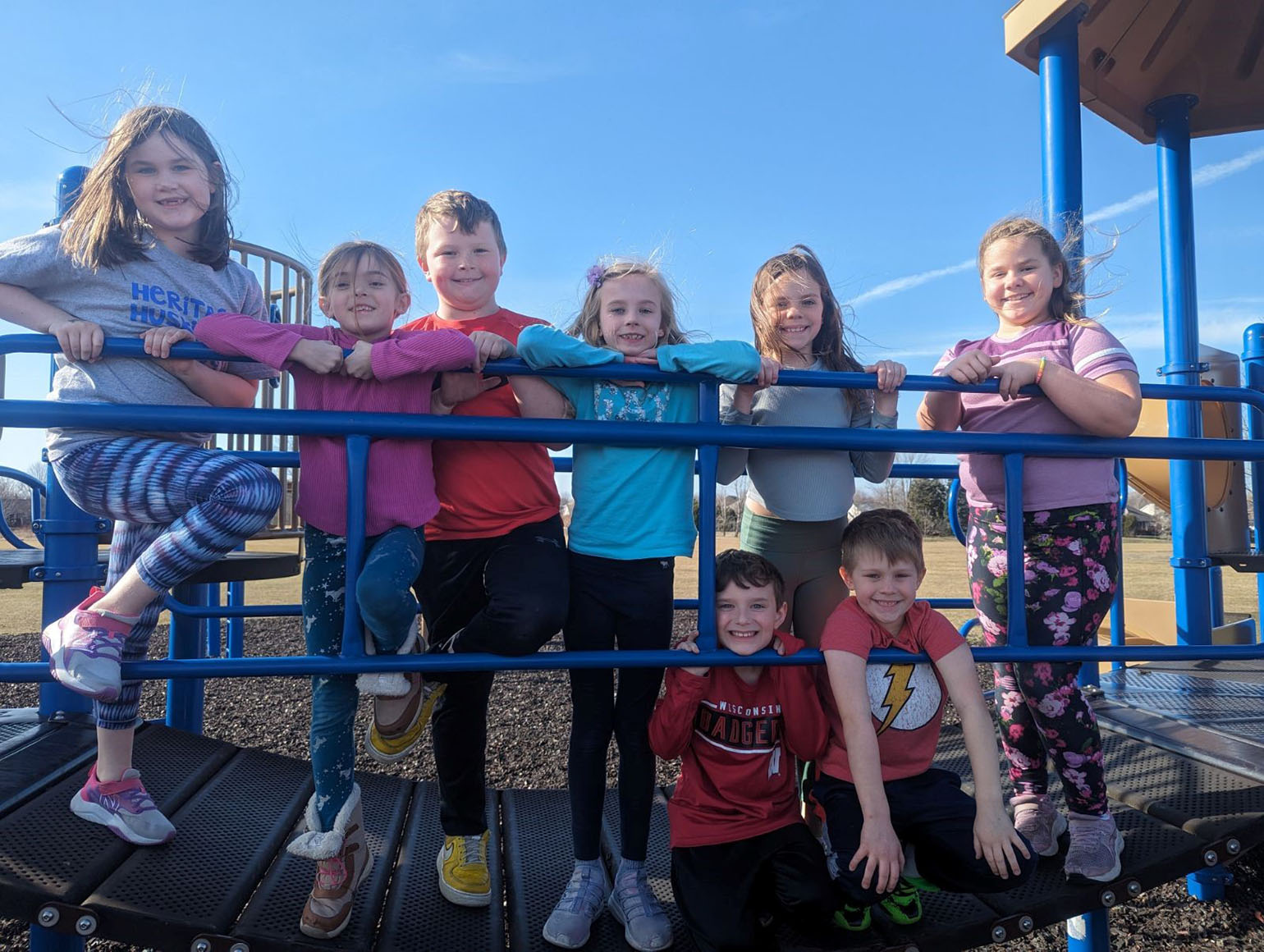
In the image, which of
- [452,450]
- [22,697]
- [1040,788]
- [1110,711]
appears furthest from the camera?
[22,697]

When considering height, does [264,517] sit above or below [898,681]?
above

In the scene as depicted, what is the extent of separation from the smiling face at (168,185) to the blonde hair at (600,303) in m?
0.96

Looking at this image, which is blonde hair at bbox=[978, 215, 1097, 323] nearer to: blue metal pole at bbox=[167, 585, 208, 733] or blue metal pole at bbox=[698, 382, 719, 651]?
blue metal pole at bbox=[698, 382, 719, 651]

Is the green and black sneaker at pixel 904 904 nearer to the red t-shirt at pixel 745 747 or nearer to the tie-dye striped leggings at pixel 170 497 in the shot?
the red t-shirt at pixel 745 747

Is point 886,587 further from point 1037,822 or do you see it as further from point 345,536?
point 345,536

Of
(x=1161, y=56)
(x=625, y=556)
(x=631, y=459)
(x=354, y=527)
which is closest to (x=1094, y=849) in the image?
(x=625, y=556)

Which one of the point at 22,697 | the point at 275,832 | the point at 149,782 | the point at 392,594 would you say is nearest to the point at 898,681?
the point at 392,594

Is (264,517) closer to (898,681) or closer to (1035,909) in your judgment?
(898,681)

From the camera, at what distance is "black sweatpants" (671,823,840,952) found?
6.04ft

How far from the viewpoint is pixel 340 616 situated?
6.36 feet

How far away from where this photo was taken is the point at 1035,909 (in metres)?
1.96

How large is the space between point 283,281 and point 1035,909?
22.0 feet

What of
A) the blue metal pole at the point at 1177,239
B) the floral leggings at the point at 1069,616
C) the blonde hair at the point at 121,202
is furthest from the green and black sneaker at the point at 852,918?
the blue metal pole at the point at 1177,239

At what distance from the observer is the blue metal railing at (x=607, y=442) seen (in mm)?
1650
